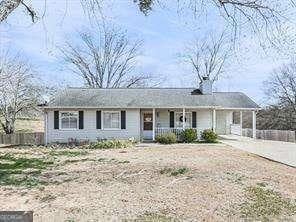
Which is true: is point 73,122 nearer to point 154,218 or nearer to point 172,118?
point 172,118

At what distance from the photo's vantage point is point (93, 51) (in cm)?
5488

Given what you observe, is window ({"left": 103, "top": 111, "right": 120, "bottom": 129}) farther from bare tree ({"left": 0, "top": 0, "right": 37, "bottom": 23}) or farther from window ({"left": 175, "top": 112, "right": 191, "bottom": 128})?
bare tree ({"left": 0, "top": 0, "right": 37, "bottom": 23})

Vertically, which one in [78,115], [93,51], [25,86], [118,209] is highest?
[93,51]

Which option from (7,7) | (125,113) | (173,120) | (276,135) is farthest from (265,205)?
(276,135)

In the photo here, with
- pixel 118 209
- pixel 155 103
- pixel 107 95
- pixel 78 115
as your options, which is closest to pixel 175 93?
pixel 155 103

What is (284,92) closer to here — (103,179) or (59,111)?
(59,111)

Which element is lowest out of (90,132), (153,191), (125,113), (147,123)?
(153,191)

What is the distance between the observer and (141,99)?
114 ft

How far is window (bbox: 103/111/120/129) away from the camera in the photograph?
3353 cm

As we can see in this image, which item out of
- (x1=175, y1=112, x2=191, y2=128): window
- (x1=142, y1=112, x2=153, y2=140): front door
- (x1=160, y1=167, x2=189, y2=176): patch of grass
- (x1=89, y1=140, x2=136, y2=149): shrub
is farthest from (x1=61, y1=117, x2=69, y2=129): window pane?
(x1=160, y1=167, x2=189, y2=176): patch of grass

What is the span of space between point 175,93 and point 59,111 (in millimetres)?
9002

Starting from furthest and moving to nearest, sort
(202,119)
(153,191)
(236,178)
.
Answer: (202,119)
(236,178)
(153,191)

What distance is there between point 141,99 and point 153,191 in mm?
22167

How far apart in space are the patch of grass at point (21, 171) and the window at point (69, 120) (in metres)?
11.6
